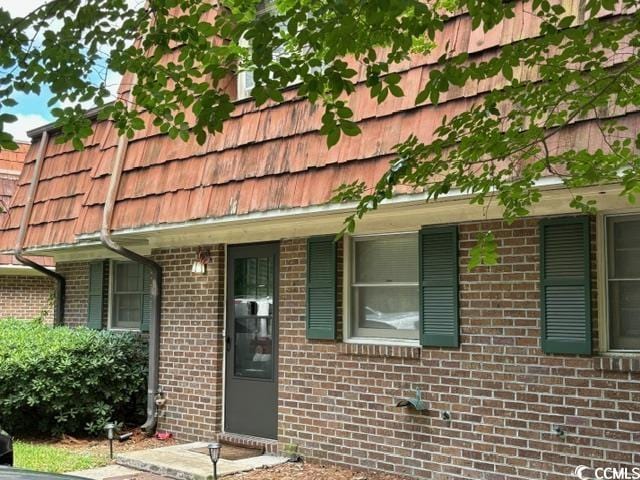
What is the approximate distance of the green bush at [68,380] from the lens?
8.89 m

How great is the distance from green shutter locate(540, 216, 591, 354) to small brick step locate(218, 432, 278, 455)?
3375 millimetres

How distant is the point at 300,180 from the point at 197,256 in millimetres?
2631

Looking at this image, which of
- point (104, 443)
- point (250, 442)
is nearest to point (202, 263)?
point (250, 442)

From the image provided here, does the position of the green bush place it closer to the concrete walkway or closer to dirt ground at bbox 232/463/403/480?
the concrete walkway

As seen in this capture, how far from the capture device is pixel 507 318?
6105 millimetres

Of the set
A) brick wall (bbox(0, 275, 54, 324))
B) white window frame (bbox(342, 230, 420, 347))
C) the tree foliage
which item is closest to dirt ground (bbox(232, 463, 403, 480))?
white window frame (bbox(342, 230, 420, 347))

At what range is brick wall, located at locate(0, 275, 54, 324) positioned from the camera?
15484 mm

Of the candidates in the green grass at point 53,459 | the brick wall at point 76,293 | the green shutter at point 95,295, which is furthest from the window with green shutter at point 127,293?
the green grass at point 53,459

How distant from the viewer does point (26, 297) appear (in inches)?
619

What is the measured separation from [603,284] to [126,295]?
7306 mm

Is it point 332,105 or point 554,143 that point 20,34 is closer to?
point 332,105

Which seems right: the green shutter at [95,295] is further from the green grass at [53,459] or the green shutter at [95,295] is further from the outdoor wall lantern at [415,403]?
the outdoor wall lantern at [415,403]

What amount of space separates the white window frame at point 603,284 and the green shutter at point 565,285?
0.31 feet

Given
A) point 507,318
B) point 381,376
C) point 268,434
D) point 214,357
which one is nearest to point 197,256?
point 214,357
